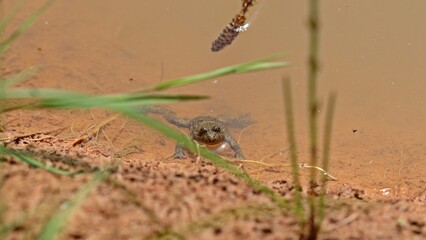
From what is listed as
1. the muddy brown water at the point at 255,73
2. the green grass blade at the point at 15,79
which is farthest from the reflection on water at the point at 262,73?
the green grass blade at the point at 15,79

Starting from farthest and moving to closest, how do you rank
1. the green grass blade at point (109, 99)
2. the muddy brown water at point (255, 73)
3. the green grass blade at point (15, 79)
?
1. the muddy brown water at point (255, 73)
2. the green grass blade at point (15, 79)
3. the green grass blade at point (109, 99)

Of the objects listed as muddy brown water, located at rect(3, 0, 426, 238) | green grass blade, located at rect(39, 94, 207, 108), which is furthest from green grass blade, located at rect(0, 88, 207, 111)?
muddy brown water, located at rect(3, 0, 426, 238)

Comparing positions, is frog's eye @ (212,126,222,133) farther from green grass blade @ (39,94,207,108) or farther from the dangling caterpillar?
green grass blade @ (39,94,207,108)

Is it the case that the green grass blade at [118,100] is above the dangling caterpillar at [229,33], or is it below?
below

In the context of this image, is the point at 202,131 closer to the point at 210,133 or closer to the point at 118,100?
the point at 210,133

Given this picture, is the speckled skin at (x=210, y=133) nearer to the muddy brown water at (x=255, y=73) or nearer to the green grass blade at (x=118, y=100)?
the muddy brown water at (x=255, y=73)

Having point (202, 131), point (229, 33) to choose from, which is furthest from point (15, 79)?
point (229, 33)

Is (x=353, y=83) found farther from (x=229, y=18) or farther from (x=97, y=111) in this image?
(x=97, y=111)

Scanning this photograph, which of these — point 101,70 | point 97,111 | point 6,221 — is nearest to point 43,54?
point 101,70
